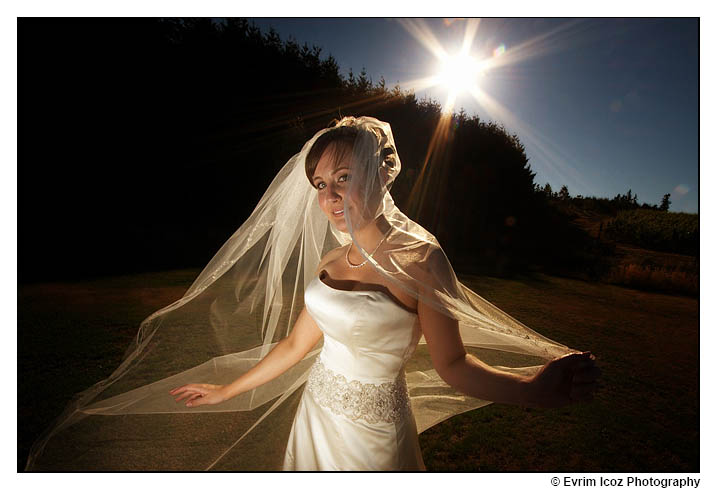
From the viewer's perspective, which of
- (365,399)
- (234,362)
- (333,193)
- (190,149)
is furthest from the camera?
(190,149)

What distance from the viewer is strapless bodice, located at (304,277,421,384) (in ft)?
3.97

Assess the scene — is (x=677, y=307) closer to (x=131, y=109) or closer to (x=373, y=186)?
(x=373, y=186)

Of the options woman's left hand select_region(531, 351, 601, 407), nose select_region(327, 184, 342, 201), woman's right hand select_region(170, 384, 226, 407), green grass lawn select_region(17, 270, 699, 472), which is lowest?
green grass lawn select_region(17, 270, 699, 472)

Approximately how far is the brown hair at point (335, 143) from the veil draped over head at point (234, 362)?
0.15 feet

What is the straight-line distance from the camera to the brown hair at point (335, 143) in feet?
4.52

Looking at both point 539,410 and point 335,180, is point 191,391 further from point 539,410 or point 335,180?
point 539,410

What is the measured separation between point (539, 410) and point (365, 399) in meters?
2.42

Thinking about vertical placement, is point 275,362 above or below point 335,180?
below

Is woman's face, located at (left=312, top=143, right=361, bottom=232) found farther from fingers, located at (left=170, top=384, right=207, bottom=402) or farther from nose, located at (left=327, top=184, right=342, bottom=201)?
fingers, located at (left=170, top=384, right=207, bottom=402)

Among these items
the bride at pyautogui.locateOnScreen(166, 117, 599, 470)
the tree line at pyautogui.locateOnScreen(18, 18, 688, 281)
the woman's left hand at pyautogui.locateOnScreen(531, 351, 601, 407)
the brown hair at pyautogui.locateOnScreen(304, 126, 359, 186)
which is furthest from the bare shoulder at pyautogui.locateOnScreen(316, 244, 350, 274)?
the tree line at pyautogui.locateOnScreen(18, 18, 688, 281)

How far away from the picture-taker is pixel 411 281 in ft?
3.99

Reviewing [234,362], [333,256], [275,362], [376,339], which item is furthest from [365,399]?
[234,362]

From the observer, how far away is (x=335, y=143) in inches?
55.2

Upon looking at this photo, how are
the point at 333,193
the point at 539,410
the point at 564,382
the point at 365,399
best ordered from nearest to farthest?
the point at 564,382
the point at 365,399
the point at 333,193
the point at 539,410
